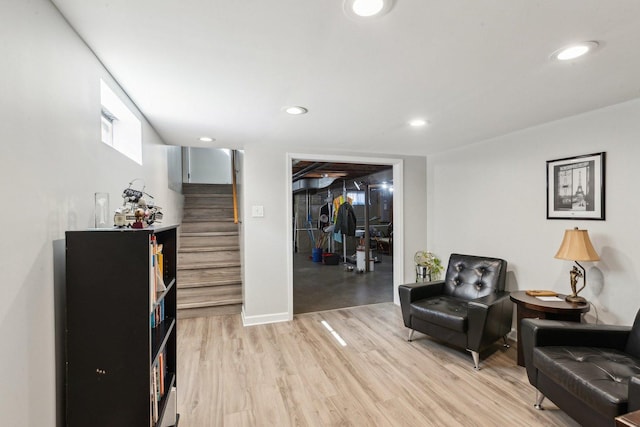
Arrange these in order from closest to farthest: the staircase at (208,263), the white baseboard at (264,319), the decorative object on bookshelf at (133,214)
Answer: the decorative object on bookshelf at (133,214), the white baseboard at (264,319), the staircase at (208,263)

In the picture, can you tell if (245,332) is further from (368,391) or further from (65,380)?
(65,380)

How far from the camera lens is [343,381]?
2.39m

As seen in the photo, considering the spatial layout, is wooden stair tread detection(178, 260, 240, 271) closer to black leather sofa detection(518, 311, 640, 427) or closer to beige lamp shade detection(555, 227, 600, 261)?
black leather sofa detection(518, 311, 640, 427)

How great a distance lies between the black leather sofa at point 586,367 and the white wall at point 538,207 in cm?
48

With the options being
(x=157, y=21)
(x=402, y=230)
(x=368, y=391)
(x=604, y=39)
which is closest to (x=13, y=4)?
(x=157, y=21)

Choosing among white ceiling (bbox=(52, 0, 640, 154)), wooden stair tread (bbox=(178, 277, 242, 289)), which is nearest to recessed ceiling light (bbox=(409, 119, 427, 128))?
white ceiling (bbox=(52, 0, 640, 154))

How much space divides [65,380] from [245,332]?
225cm

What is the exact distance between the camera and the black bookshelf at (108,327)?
1188 mm

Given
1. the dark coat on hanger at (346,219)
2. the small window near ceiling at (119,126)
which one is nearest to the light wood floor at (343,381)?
the small window near ceiling at (119,126)

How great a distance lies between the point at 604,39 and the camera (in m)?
1.37

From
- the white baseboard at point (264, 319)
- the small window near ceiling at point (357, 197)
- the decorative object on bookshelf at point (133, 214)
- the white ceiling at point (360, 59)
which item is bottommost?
the white baseboard at point (264, 319)

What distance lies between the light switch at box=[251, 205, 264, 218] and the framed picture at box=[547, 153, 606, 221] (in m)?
2.98

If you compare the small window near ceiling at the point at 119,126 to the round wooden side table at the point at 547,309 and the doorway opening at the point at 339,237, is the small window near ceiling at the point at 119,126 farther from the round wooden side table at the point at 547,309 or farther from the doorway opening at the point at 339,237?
the round wooden side table at the point at 547,309

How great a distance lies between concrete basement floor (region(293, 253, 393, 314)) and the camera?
4.46 metres
